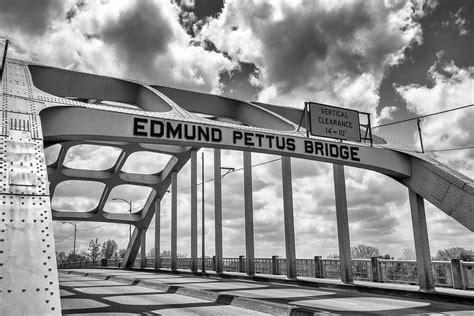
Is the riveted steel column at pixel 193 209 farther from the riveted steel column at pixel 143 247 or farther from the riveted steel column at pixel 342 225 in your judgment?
the riveted steel column at pixel 342 225

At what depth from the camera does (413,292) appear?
14922 mm

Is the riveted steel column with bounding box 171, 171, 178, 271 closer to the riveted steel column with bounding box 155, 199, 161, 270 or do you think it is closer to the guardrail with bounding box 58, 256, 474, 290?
the riveted steel column with bounding box 155, 199, 161, 270

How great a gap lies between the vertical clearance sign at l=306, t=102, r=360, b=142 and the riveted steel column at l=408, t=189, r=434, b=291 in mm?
3413

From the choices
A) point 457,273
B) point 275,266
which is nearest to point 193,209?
point 275,266

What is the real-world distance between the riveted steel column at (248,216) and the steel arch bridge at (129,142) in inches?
2.3

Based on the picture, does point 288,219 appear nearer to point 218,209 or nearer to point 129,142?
point 218,209

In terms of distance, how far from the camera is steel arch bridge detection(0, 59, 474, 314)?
232 inches

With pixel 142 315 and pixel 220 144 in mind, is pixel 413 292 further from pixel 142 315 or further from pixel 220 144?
pixel 142 315

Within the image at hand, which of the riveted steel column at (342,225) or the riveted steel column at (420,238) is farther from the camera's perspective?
the riveted steel column at (342,225)

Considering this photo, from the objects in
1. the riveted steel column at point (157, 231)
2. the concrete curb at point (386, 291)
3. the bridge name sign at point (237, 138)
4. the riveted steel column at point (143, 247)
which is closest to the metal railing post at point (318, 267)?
the concrete curb at point (386, 291)

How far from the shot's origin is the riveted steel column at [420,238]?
51.5 feet

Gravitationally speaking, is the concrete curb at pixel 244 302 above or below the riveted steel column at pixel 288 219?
below

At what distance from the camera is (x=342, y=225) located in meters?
19.6

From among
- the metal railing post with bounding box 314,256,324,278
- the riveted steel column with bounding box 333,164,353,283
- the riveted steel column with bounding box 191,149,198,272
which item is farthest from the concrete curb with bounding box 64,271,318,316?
the riveted steel column with bounding box 191,149,198,272
